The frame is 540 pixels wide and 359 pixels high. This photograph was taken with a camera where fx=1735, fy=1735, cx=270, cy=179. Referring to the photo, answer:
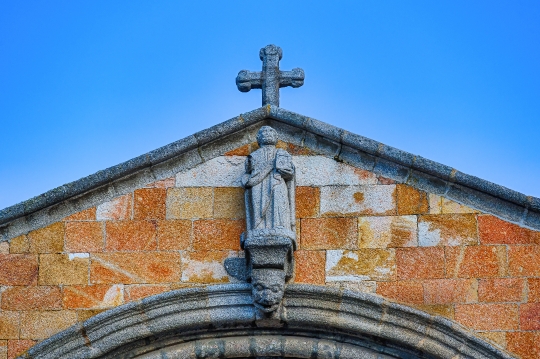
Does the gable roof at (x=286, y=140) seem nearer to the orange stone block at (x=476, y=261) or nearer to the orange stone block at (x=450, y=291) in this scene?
the orange stone block at (x=476, y=261)

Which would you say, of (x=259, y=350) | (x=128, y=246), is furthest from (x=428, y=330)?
(x=128, y=246)

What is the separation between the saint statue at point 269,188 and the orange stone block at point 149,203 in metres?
0.79

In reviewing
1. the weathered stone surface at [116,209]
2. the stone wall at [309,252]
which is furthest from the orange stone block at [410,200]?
the weathered stone surface at [116,209]

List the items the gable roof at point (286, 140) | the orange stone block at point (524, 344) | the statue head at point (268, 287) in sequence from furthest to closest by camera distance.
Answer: the gable roof at point (286, 140)
the statue head at point (268, 287)
the orange stone block at point (524, 344)

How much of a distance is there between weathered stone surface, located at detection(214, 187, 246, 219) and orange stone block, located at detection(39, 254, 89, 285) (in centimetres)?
128

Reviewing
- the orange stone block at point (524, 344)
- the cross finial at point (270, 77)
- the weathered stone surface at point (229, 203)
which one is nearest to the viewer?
the orange stone block at point (524, 344)

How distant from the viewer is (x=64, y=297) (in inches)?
610

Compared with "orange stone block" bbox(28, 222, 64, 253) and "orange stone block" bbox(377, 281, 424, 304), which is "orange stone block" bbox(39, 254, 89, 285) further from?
"orange stone block" bbox(377, 281, 424, 304)

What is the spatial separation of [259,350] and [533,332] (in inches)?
95.7

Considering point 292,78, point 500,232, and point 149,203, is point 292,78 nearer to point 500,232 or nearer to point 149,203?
point 149,203

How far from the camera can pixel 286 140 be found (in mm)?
16000

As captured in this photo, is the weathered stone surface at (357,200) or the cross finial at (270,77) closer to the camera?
the weathered stone surface at (357,200)

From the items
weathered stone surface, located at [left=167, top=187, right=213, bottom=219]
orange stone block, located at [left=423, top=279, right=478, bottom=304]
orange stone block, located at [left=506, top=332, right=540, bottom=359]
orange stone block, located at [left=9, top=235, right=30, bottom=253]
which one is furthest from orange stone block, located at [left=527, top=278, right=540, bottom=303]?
orange stone block, located at [left=9, top=235, right=30, bottom=253]

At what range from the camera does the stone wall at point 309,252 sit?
50.3 feet
